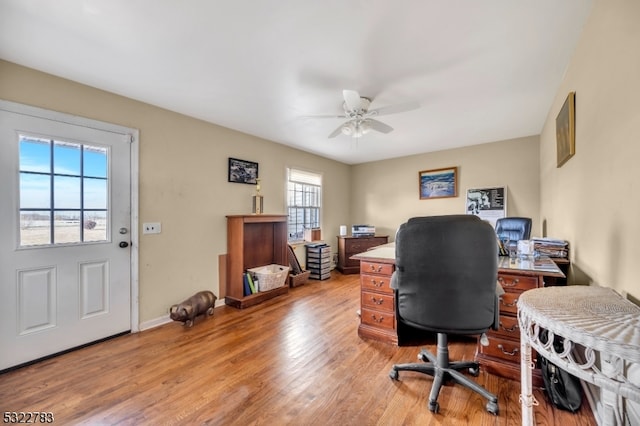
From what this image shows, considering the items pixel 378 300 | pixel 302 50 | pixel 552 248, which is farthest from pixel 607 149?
pixel 302 50

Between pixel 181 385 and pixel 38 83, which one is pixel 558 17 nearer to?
pixel 181 385

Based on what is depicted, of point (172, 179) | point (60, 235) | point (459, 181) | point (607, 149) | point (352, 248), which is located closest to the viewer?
point (607, 149)

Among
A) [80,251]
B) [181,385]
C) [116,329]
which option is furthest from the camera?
[116,329]

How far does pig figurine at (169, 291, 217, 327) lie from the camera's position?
278cm

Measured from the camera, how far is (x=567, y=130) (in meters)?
2.13

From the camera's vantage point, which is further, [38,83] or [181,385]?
[38,83]

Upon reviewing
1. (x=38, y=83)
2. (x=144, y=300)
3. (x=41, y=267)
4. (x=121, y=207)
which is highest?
(x=38, y=83)

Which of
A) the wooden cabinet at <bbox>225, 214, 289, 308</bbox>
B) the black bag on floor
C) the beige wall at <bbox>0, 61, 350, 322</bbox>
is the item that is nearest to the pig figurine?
the beige wall at <bbox>0, 61, 350, 322</bbox>

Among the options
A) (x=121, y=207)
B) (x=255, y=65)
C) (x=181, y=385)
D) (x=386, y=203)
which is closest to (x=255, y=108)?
(x=255, y=65)

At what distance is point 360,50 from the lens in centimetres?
191

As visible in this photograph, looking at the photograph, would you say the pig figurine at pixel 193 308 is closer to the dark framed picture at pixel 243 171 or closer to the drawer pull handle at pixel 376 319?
the dark framed picture at pixel 243 171

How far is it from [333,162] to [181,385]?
15.5 ft

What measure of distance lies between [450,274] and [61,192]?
319 centimetres

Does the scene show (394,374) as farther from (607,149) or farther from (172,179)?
(172,179)
